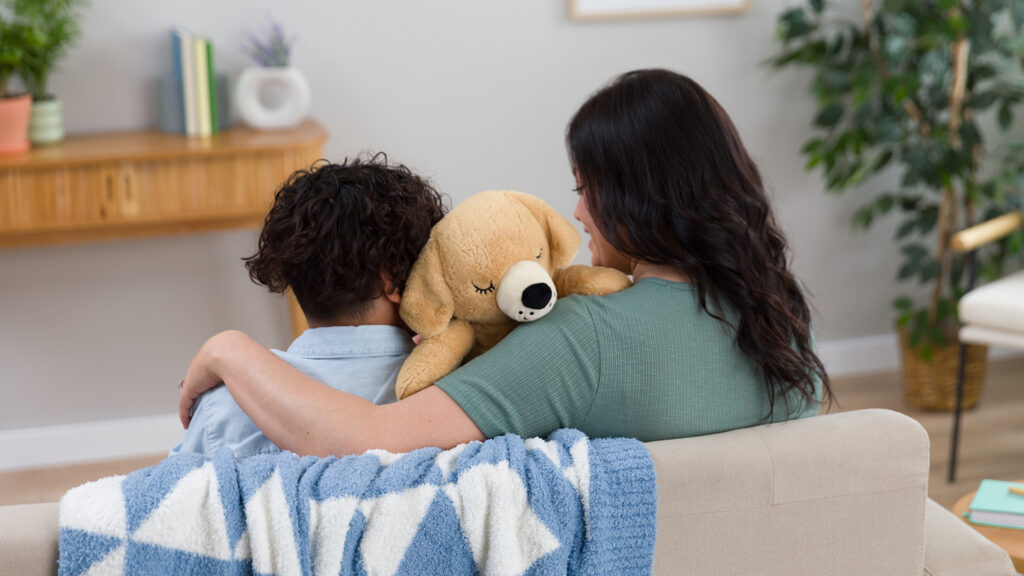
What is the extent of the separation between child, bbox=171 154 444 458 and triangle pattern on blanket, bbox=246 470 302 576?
0.25 metres

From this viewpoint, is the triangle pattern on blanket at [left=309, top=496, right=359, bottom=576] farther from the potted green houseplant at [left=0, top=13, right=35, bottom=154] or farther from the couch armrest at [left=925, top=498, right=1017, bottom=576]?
the potted green houseplant at [left=0, top=13, right=35, bottom=154]

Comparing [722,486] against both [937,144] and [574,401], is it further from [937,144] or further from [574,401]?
[937,144]

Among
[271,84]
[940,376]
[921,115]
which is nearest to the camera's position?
[271,84]

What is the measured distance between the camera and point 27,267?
2.69m

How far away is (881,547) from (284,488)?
0.65 m

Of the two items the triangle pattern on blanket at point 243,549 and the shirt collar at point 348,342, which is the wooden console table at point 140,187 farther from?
the triangle pattern on blanket at point 243,549

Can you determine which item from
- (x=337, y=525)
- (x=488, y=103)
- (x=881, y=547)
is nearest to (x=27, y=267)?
(x=488, y=103)

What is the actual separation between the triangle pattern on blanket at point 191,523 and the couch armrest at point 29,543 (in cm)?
7

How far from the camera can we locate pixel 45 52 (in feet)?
8.07

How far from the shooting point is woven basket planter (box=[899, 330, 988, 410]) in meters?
3.03

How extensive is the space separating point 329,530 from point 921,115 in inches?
99.5

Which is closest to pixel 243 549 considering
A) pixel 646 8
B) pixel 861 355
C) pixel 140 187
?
pixel 140 187

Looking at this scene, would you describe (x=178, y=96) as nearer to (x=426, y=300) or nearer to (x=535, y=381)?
(x=426, y=300)

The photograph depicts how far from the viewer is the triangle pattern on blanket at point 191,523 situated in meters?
0.89
